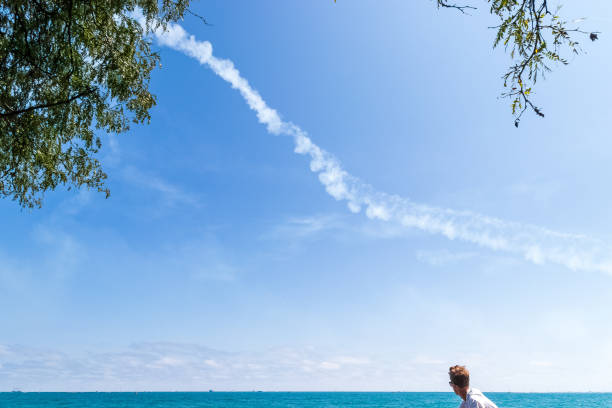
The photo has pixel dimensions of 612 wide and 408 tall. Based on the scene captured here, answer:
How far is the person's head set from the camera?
5.04m

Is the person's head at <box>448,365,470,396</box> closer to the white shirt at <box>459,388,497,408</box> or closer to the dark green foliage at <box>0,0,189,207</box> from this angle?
the white shirt at <box>459,388,497,408</box>

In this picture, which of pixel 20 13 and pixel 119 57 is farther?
pixel 119 57

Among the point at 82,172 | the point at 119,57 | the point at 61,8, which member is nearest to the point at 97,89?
the point at 119,57

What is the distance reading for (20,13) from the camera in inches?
270

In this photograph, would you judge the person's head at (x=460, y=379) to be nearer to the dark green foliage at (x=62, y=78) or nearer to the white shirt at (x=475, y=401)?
the white shirt at (x=475, y=401)

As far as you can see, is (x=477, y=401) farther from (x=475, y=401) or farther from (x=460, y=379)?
(x=460, y=379)

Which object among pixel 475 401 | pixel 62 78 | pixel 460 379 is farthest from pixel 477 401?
pixel 62 78

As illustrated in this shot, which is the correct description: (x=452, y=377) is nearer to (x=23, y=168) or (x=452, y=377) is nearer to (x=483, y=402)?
(x=483, y=402)

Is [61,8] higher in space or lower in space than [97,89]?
higher

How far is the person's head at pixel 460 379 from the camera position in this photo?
5.04m

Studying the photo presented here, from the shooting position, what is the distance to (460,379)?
5062mm

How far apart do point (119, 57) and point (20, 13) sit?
149 centimetres

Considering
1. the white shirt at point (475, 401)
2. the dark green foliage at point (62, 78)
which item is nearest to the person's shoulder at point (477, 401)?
the white shirt at point (475, 401)

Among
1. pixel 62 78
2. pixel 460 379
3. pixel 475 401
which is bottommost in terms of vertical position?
pixel 475 401
